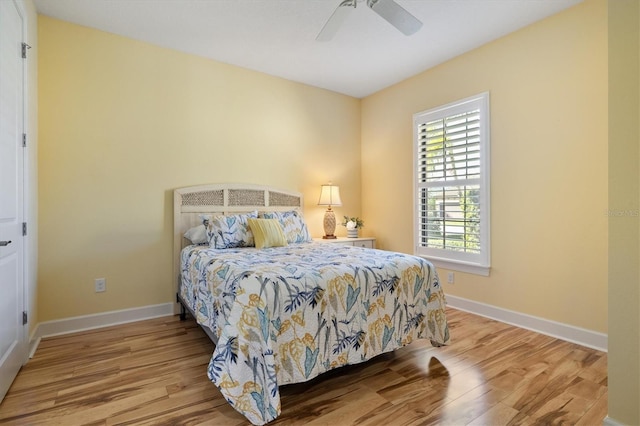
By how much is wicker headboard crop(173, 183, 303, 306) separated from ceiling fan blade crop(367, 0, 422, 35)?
2194 mm

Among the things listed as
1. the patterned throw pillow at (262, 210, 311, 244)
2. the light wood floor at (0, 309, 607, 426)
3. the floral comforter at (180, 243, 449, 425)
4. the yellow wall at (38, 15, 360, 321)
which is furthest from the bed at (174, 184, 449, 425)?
the yellow wall at (38, 15, 360, 321)

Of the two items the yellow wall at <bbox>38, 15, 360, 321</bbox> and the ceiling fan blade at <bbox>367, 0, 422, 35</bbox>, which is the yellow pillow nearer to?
the yellow wall at <bbox>38, 15, 360, 321</bbox>

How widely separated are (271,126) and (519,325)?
129 inches

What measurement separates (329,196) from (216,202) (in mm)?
1392

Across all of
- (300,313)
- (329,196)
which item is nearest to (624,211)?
(300,313)

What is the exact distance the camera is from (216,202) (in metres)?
3.45

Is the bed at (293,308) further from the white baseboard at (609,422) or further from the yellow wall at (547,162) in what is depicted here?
the yellow wall at (547,162)

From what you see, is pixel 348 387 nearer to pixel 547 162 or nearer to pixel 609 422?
pixel 609 422

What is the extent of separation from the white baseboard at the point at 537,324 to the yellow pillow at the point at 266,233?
6.45 ft

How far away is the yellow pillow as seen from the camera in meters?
2.94

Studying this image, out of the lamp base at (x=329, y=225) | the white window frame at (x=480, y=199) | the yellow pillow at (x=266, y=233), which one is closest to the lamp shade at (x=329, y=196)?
the lamp base at (x=329, y=225)

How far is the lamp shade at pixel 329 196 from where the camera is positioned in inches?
161

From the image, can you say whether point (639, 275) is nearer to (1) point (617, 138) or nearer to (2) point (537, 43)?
(1) point (617, 138)

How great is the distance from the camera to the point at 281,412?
167 cm
